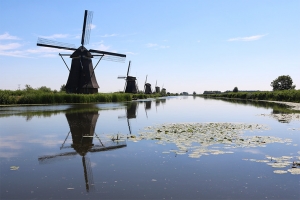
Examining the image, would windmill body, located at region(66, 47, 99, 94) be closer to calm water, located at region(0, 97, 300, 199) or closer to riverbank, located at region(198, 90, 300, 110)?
riverbank, located at region(198, 90, 300, 110)

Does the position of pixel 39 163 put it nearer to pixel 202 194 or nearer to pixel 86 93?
pixel 202 194

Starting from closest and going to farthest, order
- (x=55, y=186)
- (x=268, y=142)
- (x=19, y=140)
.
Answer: (x=55, y=186) → (x=268, y=142) → (x=19, y=140)

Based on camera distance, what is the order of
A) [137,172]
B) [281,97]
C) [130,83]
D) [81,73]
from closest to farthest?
[137,172], [81,73], [281,97], [130,83]

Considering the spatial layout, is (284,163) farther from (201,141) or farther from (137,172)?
(137,172)

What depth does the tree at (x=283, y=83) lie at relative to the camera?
76.9m

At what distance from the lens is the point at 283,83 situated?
78500 millimetres

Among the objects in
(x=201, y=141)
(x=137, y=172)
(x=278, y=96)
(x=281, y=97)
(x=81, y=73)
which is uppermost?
(x=81, y=73)

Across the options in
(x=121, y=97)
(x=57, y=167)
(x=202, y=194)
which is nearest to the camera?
(x=202, y=194)

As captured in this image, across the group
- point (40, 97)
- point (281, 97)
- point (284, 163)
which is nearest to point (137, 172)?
point (284, 163)

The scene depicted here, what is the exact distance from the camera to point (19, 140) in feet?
27.6

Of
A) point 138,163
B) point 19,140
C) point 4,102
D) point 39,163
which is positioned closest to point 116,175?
point 138,163

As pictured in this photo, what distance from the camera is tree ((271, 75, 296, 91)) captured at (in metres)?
76.9

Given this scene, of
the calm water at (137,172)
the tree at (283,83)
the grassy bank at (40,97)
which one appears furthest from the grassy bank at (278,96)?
the calm water at (137,172)

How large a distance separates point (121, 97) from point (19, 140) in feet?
99.1
